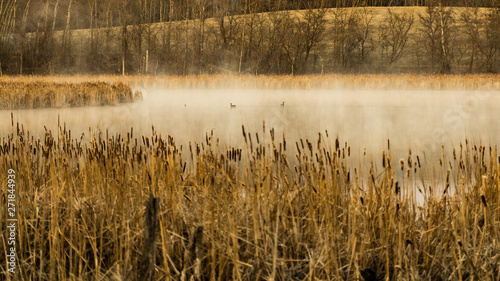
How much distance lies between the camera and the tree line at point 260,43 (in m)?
19.9

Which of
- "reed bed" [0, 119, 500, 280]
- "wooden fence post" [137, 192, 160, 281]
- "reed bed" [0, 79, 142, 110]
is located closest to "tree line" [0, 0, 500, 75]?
"reed bed" [0, 79, 142, 110]

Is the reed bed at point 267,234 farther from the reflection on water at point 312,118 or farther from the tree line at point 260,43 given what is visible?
the tree line at point 260,43

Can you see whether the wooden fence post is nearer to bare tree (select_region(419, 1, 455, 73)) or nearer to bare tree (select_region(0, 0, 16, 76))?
bare tree (select_region(0, 0, 16, 76))

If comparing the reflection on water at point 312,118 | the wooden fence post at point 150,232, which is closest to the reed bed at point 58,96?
the reflection on water at point 312,118

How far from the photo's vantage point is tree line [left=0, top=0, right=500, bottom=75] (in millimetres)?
19938

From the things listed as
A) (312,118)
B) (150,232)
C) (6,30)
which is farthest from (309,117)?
(6,30)

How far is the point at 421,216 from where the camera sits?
8.02 ft

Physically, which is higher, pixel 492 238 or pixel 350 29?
pixel 350 29

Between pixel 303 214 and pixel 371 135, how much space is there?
333 cm

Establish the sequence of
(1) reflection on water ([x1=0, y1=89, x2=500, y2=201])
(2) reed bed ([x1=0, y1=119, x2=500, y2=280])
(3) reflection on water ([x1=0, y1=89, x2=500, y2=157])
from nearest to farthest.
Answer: (2) reed bed ([x1=0, y1=119, x2=500, y2=280]) < (1) reflection on water ([x1=0, y1=89, x2=500, y2=201]) < (3) reflection on water ([x1=0, y1=89, x2=500, y2=157])

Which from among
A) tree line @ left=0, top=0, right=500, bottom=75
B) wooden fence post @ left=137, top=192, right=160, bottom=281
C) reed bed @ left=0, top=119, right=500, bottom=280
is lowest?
reed bed @ left=0, top=119, right=500, bottom=280

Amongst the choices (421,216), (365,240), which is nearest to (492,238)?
(421,216)

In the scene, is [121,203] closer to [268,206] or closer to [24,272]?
[24,272]

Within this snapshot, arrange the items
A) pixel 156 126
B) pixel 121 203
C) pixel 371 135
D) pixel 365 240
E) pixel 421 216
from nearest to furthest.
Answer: pixel 365 240 → pixel 121 203 → pixel 421 216 → pixel 371 135 → pixel 156 126
